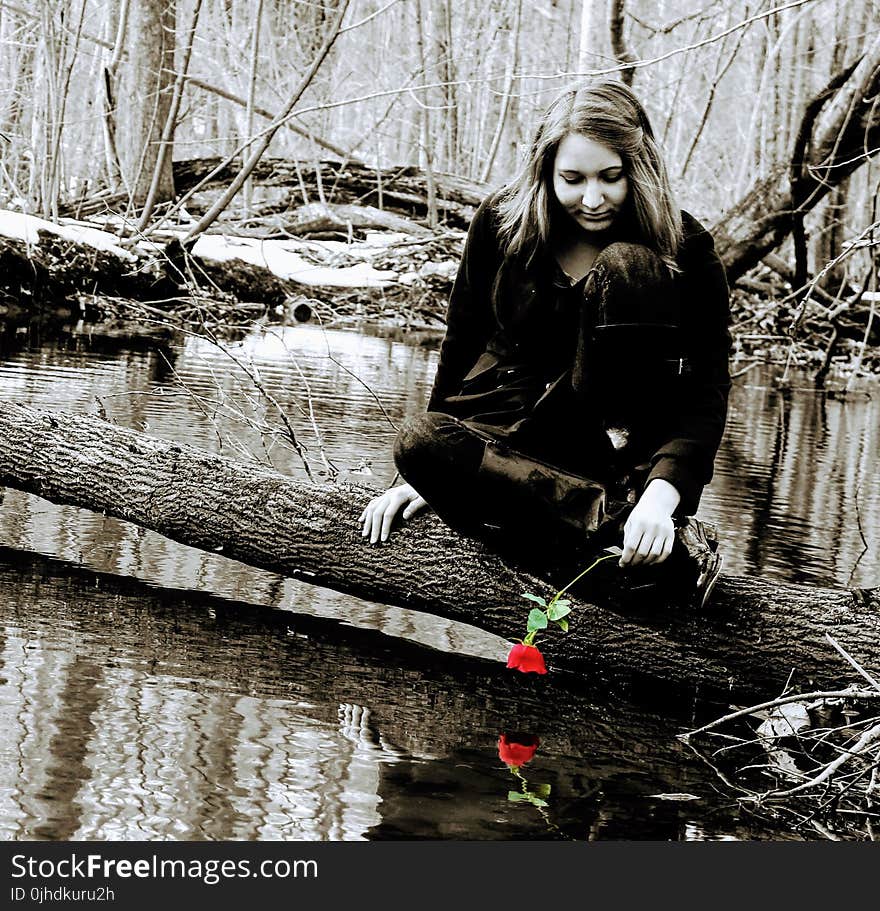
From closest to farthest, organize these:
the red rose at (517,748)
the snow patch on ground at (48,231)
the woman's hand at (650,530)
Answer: the red rose at (517,748) < the woman's hand at (650,530) < the snow patch on ground at (48,231)

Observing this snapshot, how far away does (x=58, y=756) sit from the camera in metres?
2.42

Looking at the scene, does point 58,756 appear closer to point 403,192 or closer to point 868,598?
point 868,598

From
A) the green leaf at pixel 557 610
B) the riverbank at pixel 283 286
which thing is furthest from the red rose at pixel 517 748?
the riverbank at pixel 283 286

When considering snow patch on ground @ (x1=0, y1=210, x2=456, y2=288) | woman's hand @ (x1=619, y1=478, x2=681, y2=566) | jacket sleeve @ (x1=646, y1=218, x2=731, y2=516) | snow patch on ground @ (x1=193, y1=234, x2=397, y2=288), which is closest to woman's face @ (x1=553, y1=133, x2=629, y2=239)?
jacket sleeve @ (x1=646, y1=218, x2=731, y2=516)

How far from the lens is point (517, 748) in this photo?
282cm

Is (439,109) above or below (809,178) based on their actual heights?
above

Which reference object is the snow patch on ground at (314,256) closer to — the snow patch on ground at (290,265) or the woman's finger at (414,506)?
the snow patch on ground at (290,265)

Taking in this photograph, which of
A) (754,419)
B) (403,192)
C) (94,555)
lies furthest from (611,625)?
(403,192)

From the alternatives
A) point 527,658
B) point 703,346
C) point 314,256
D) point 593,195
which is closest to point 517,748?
point 527,658

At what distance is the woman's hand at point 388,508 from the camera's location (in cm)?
338

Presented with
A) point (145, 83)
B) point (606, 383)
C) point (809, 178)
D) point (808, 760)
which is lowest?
point (808, 760)

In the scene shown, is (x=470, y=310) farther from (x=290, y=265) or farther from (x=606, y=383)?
(x=290, y=265)

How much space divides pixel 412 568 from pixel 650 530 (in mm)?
786

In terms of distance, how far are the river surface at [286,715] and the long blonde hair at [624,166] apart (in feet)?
3.38
